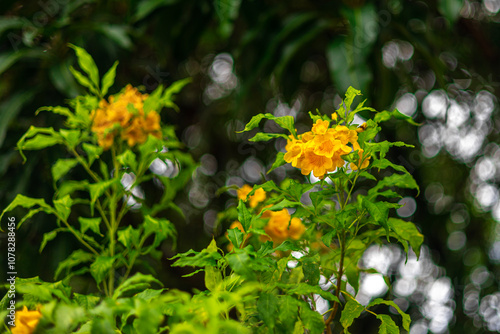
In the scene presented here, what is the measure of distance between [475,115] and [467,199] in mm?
397

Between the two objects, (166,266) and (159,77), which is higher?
(159,77)

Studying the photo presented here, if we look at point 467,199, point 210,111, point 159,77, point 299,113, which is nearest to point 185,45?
point 159,77

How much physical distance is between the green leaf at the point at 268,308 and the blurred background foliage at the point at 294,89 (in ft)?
2.51

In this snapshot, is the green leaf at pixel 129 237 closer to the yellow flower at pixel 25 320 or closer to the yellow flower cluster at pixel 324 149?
the yellow flower at pixel 25 320

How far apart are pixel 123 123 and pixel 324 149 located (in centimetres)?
51

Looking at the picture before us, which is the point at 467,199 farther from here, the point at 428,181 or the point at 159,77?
the point at 159,77

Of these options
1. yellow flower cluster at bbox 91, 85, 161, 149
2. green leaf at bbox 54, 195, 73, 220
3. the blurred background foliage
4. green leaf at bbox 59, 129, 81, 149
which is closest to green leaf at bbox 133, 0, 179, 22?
the blurred background foliage

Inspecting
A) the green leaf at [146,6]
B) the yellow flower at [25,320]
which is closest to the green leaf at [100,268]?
the yellow flower at [25,320]

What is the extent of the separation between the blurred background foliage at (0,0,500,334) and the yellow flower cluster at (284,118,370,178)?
23.3 inches

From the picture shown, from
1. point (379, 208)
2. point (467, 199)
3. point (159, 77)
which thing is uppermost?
point (379, 208)

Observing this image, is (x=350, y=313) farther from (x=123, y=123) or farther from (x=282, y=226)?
(x=123, y=123)

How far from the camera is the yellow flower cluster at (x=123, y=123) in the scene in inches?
35.6

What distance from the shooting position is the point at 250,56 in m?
1.51

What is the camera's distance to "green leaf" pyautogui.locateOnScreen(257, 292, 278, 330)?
1.54 feet
